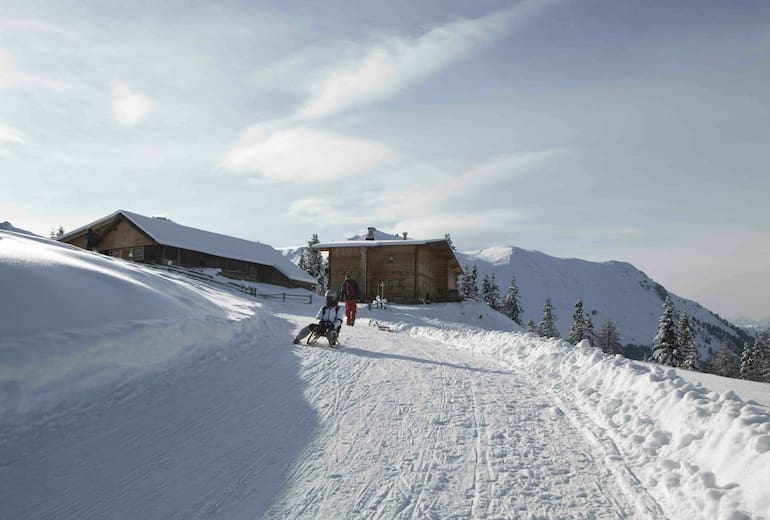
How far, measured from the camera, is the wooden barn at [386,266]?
120 ft

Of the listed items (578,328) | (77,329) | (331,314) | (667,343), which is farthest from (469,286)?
(77,329)

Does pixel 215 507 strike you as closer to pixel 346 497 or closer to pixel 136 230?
pixel 346 497

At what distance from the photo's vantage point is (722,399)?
5242 millimetres

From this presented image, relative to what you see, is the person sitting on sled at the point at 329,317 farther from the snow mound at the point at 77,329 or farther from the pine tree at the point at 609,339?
the pine tree at the point at 609,339

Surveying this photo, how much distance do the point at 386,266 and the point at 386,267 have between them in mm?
80

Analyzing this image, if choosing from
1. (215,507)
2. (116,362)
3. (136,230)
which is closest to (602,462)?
(215,507)

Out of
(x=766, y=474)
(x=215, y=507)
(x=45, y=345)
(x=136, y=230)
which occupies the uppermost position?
(x=136, y=230)

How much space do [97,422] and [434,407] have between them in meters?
4.32

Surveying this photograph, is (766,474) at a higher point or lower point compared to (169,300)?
lower

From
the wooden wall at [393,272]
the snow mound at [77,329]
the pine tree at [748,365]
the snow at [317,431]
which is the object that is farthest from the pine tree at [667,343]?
the snow mound at [77,329]

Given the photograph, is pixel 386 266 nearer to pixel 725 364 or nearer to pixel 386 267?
pixel 386 267

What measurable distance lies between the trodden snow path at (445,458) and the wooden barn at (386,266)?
27372 millimetres

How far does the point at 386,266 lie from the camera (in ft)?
123

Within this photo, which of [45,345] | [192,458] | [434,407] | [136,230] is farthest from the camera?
[136,230]
